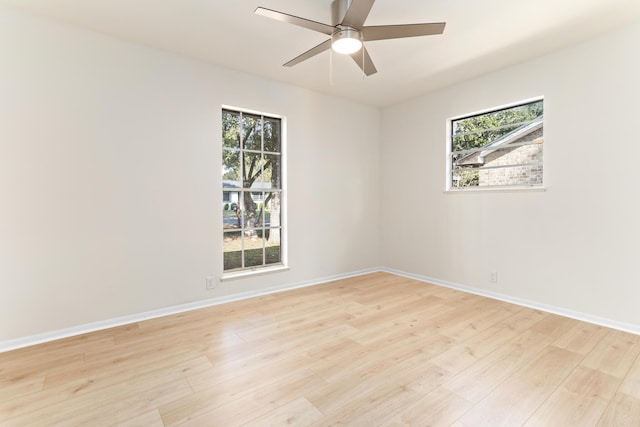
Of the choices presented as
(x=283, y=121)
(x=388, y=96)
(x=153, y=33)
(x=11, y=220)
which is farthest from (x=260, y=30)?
(x=11, y=220)

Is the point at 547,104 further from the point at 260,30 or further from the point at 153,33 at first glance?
the point at 153,33

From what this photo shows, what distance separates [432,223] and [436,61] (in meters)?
2.09

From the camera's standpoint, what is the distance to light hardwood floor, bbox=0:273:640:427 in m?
1.63

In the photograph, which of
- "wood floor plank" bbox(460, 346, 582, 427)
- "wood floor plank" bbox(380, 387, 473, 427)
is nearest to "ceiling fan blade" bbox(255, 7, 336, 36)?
"wood floor plank" bbox(380, 387, 473, 427)

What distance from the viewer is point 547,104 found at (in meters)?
3.12

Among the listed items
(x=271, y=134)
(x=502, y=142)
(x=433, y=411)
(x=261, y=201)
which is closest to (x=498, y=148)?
(x=502, y=142)

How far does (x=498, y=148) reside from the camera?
11.8ft

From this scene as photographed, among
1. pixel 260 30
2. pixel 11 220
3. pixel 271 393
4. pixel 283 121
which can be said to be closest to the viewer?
pixel 271 393

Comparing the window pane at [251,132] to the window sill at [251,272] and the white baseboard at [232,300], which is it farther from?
the white baseboard at [232,300]

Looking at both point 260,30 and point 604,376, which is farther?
point 260,30

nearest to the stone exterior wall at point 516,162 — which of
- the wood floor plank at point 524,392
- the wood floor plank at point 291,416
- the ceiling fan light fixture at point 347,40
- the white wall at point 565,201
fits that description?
the white wall at point 565,201

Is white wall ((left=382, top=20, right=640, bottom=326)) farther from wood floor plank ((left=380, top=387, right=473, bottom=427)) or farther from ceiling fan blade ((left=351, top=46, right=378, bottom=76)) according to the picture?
wood floor plank ((left=380, top=387, right=473, bottom=427))

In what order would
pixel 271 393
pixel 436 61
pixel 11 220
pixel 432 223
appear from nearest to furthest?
pixel 271 393 → pixel 11 220 → pixel 436 61 → pixel 432 223

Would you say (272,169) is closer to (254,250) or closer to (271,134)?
(271,134)
